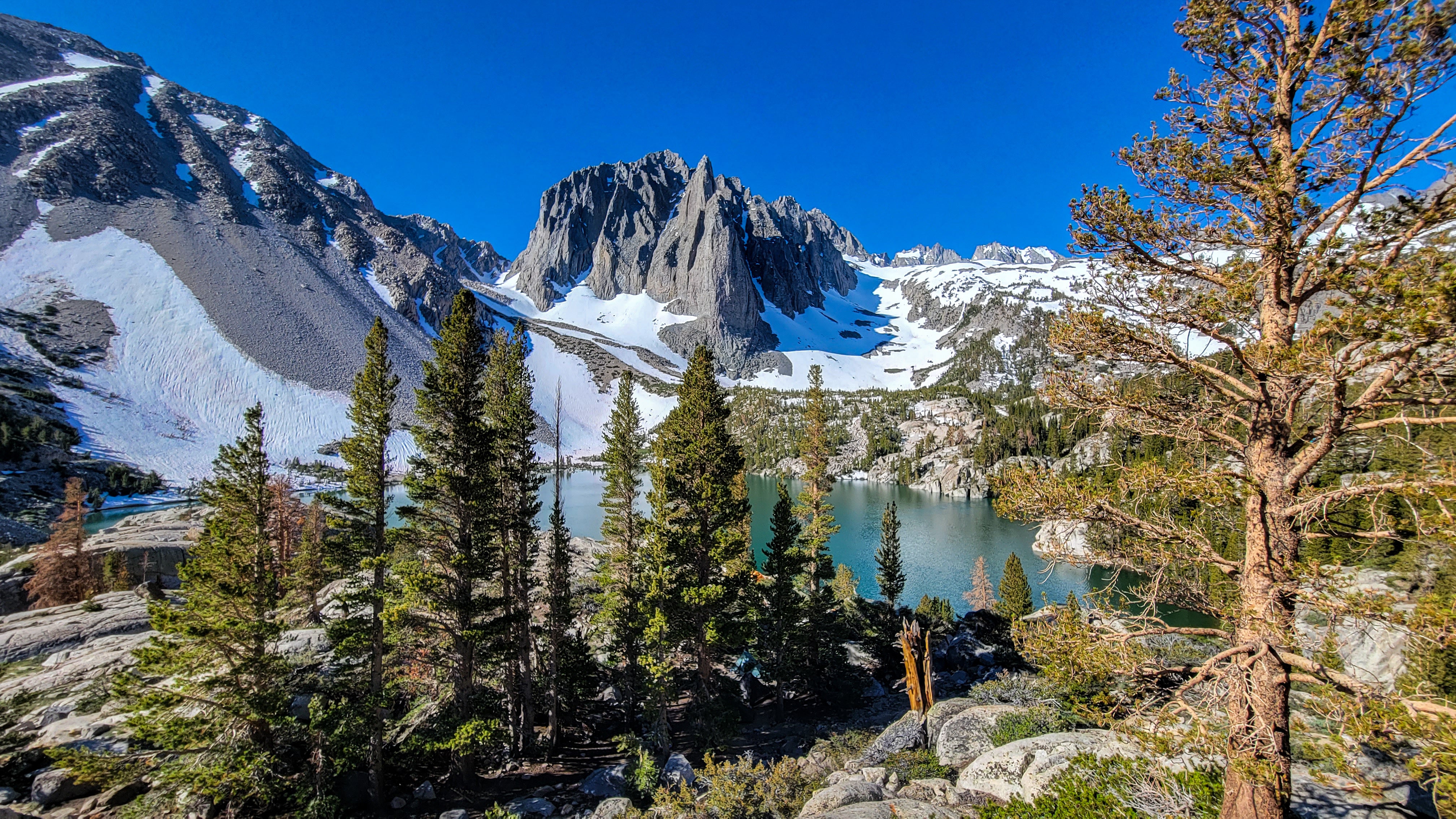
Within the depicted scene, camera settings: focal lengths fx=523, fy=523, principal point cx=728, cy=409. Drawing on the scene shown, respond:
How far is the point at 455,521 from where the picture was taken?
1548 centimetres

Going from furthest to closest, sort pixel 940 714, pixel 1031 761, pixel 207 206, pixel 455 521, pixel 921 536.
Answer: pixel 207 206
pixel 921 536
pixel 455 521
pixel 940 714
pixel 1031 761

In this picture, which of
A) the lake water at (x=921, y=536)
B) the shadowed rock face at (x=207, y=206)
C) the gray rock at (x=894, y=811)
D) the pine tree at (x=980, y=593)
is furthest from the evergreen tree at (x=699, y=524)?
the shadowed rock face at (x=207, y=206)

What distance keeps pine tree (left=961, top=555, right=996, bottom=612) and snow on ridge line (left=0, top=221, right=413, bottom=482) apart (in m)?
91.1

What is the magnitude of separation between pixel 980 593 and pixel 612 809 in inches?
1378

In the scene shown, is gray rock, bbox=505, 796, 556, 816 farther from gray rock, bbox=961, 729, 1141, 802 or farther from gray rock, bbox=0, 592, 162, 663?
gray rock, bbox=0, 592, 162, 663

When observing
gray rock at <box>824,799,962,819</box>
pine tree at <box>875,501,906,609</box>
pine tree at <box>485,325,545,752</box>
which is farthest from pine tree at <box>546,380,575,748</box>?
pine tree at <box>875,501,906,609</box>

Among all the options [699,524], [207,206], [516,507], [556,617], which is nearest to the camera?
[516,507]

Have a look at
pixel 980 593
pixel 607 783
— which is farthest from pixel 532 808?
pixel 980 593

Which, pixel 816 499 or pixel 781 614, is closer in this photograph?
pixel 781 614

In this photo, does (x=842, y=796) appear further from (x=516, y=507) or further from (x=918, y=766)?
(x=516, y=507)

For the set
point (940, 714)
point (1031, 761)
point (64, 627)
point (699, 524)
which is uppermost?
point (699, 524)

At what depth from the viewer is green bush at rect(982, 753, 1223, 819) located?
7.00 m

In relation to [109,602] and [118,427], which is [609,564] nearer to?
[109,602]

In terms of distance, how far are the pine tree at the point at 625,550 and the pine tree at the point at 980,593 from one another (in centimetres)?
2888
